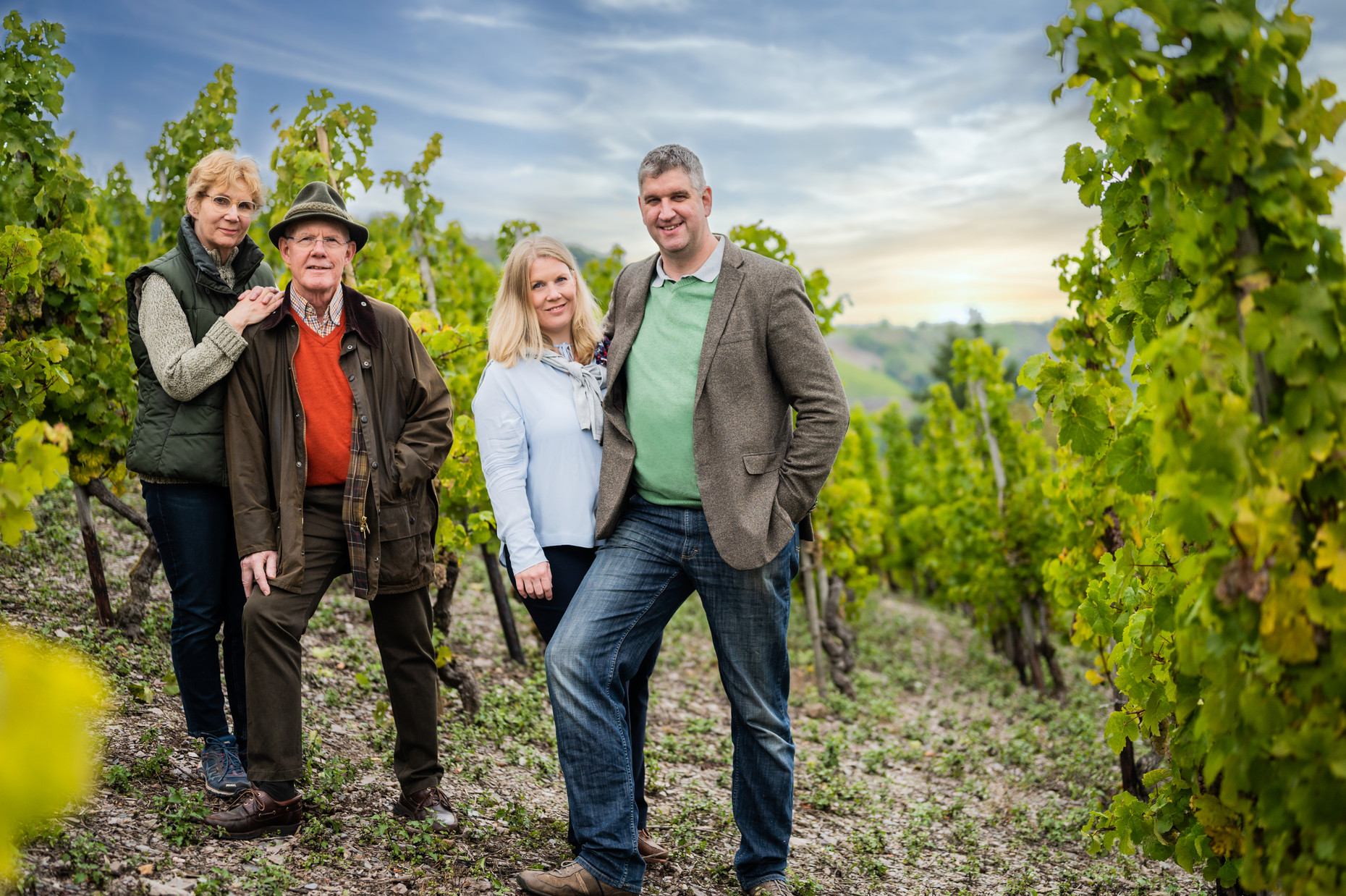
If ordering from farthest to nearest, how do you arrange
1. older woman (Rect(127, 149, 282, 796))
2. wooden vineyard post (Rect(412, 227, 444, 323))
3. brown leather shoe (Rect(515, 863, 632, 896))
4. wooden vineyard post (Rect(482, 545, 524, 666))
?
wooden vineyard post (Rect(412, 227, 444, 323)), wooden vineyard post (Rect(482, 545, 524, 666)), older woman (Rect(127, 149, 282, 796)), brown leather shoe (Rect(515, 863, 632, 896))

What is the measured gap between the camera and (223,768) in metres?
3.17

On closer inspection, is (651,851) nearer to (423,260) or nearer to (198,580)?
(198,580)

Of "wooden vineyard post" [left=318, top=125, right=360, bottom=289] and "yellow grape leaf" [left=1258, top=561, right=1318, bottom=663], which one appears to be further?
"wooden vineyard post" [left=318, top=125, right=360, bottom=289]

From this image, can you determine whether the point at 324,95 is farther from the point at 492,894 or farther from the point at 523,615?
the point at 523,615

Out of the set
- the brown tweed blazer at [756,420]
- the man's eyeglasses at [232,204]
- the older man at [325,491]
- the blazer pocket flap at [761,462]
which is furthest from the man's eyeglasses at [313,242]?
the blazer pocket flap at [761,462]

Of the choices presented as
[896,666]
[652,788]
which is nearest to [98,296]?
[652,788]

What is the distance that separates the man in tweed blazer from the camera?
2.82 meters

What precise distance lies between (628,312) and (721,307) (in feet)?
1.23

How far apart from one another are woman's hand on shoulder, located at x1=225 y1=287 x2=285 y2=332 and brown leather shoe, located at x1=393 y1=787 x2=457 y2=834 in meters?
1.72

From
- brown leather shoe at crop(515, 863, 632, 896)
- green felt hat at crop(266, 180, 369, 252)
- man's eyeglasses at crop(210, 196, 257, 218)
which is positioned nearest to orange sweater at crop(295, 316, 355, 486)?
green felt hat at crop(266, 180, 369, 252)

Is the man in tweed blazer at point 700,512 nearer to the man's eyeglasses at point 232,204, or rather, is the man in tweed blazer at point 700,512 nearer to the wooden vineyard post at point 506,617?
the man's eyeglasses at point 232,204

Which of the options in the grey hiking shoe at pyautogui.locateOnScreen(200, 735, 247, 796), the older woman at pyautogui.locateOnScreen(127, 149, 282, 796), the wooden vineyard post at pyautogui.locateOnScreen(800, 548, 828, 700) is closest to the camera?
the older woman at pyautogui.locateOnScreen(127, 149, 282, 796)

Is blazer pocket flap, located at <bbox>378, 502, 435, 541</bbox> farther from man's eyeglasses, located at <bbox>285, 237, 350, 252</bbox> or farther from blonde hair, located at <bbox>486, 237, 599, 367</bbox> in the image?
man's eyeglasses, located at <bbox>285, 237, 350, 252</bbox>

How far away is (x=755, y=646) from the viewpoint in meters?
2.97
